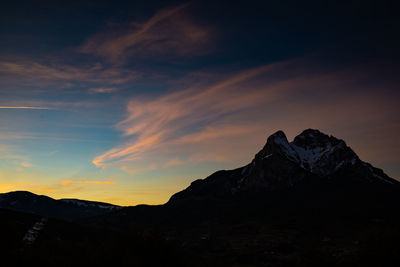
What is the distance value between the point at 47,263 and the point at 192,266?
36.0m

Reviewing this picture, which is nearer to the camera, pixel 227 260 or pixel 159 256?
pixel 159 256

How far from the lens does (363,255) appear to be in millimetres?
64188

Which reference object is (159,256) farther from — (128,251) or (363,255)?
(363,255)

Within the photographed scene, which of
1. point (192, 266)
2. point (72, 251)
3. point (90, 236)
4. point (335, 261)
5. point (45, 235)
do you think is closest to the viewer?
point (335, 261)

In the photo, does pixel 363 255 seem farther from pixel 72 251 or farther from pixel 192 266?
pixel 72 251

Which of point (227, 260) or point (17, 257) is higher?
point (17, 257)

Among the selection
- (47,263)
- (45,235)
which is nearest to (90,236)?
(45,235)

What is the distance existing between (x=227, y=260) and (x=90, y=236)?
262 ft

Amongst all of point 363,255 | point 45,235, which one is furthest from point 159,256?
point 45,235

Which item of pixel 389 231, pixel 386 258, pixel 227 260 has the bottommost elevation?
pixel 227 260

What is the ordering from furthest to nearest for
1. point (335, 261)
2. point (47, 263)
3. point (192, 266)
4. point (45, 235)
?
point (45, 235) < point (47, 263) < point (192, 266) < point (335, 261)

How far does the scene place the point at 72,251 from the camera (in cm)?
9350

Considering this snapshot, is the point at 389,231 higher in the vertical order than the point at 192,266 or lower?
higher

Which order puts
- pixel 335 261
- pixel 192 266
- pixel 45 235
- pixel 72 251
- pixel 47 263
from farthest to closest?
pixel 45 235, pixel 72 251, pixel 47 263, pixel 192 266, pixel 335 261
